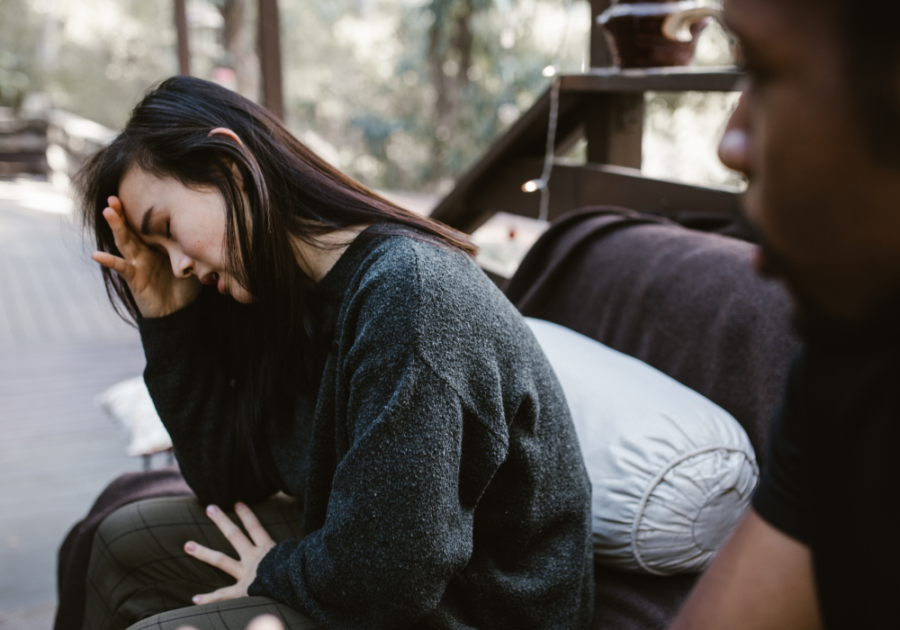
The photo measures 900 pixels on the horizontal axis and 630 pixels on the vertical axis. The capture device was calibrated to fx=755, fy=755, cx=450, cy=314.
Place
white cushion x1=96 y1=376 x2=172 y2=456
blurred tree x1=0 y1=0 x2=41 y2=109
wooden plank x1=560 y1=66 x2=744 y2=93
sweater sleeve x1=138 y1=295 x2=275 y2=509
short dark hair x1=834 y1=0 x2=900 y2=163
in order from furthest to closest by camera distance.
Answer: blurred tree x1=0 y1=0 x2=41 y2=109 → white cushion x1=96 y1=376 x2=172 y2=456 → wooden plank x1=560 y1=66 x2=744 y2=93 → sweater sleeve x1=138 y1=295 x2=275 y2=509 → short dark hair x1=834 y1=0 x2=900 y2=163

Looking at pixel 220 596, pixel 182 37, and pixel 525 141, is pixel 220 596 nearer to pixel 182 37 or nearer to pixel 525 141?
pixel 525 141

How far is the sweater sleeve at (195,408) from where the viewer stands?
4.34ft

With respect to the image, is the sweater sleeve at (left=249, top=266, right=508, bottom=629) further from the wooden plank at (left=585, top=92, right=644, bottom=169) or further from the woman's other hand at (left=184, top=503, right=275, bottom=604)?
the wooden plank at (left=585, top=92, right=644, bottom=169)

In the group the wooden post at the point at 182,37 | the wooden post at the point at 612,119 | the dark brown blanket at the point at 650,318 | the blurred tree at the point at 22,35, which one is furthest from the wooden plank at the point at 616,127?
the blurred tree at the point at 22,35

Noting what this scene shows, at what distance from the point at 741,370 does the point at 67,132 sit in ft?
33.7

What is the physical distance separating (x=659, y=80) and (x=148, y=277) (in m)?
1.19

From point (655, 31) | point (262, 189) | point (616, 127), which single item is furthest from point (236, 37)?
point (262, 189)

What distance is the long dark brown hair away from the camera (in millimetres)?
1069

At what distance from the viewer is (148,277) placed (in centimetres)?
131

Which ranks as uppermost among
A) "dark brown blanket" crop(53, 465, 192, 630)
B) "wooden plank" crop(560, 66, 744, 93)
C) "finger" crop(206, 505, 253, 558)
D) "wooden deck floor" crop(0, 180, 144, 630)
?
"wooden plank" crop(560, 66, 744, 93)

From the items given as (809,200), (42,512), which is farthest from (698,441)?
(42,512)

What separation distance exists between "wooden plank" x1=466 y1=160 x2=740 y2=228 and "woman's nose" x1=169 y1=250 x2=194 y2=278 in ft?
3.35

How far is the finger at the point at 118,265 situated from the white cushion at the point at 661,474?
800 mm

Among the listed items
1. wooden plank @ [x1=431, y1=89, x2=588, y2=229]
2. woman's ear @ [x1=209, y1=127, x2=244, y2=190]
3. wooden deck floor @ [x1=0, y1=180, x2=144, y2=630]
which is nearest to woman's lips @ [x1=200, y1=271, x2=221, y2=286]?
woman's ear @ [x1=209, y1=127, x2=244, y2=190]
